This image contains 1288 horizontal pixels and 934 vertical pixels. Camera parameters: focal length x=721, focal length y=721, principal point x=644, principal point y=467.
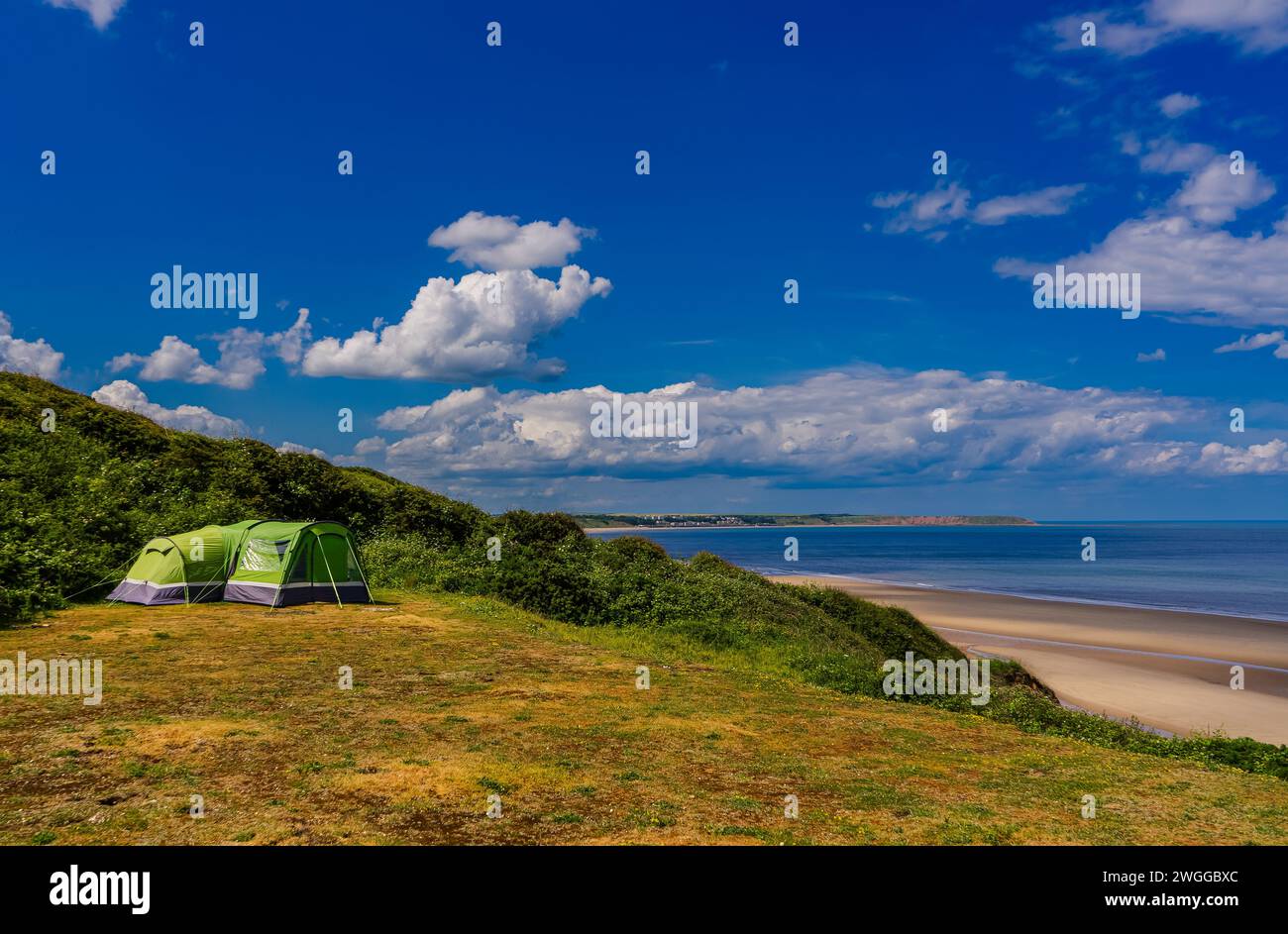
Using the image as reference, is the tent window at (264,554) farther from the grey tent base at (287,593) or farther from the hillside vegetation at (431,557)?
the hillside vegetation at (431,557)

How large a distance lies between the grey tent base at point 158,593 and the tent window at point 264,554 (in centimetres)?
144

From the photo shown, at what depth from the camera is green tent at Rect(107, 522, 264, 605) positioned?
2272cm

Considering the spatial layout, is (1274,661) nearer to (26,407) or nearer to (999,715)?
(999,715)

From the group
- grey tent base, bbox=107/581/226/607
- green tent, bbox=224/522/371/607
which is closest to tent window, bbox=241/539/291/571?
green tent, bbox=224/522/371/607

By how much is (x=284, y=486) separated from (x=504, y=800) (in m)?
32.6

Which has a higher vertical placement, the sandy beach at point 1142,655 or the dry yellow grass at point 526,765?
the dry yellow grass at point 526,765

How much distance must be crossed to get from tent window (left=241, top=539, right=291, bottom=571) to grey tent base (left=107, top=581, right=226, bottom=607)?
1.44 m

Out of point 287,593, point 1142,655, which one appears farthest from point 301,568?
point 1142,655

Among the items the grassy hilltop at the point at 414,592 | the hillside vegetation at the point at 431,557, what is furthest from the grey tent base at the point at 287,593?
the hillside vegetation at the point at 431,557

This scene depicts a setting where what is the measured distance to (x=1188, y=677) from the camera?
31.6 meters

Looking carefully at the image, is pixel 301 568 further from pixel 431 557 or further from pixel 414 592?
pixel 431 557

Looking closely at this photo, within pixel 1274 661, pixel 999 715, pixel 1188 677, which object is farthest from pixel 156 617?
pixel 1274 661

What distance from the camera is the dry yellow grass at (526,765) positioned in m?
7.95
